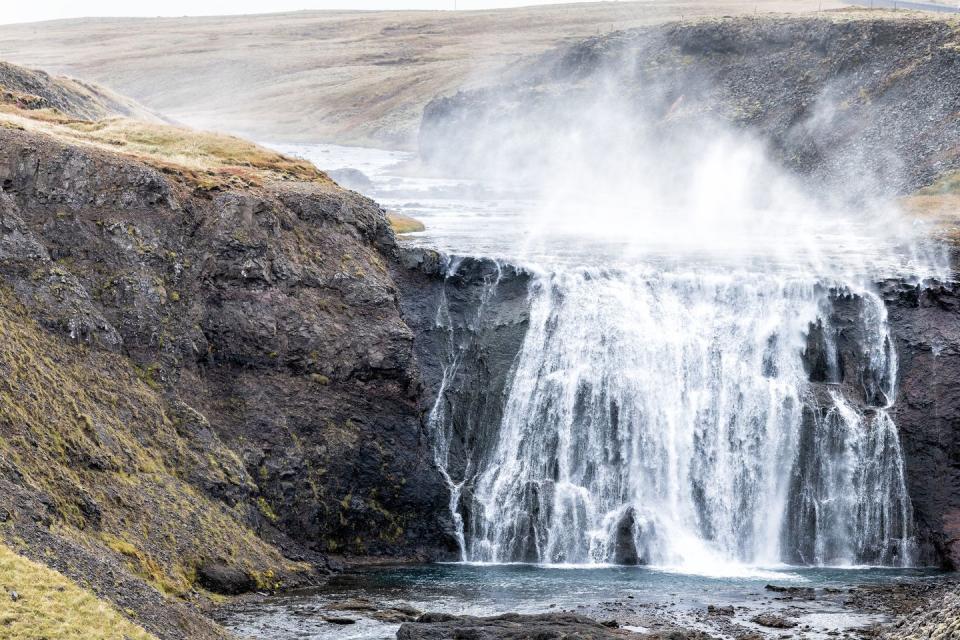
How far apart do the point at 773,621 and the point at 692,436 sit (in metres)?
15.0

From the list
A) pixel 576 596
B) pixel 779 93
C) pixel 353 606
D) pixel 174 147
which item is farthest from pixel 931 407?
pixel 779 93

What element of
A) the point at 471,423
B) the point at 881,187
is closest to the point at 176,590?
the point at 471,423

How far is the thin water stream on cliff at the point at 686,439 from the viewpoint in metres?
49.7

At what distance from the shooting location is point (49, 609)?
2630 centimetres

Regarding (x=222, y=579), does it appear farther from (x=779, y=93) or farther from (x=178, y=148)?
(x=779, y=93)

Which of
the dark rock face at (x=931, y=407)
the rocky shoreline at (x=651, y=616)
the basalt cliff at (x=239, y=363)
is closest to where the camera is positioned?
the rocky shoreline at (x=651, y=616)

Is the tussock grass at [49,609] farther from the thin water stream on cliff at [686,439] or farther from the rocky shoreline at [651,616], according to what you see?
the thin water stream on cliff at [686,439]

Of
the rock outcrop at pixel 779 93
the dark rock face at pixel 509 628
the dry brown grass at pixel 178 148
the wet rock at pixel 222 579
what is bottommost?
the dark rock face at pixel 509 628

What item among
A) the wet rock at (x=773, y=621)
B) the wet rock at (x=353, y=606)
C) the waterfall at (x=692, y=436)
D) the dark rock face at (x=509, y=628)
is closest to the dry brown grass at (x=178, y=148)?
the waterfall at (x=692, y=436)

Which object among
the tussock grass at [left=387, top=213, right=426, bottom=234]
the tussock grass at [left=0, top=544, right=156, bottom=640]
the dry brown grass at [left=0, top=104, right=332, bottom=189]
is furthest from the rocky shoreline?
the tussock grass at [left=387, top=213, right=426, bottom=234]

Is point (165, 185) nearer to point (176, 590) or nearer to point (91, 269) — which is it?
point (91, 269)

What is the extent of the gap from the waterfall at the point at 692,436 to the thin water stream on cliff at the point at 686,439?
0.06 metres

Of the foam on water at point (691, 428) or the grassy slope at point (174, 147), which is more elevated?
the grassy slope at point (174, 147)

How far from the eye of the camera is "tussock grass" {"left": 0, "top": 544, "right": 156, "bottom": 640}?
25422 mm
